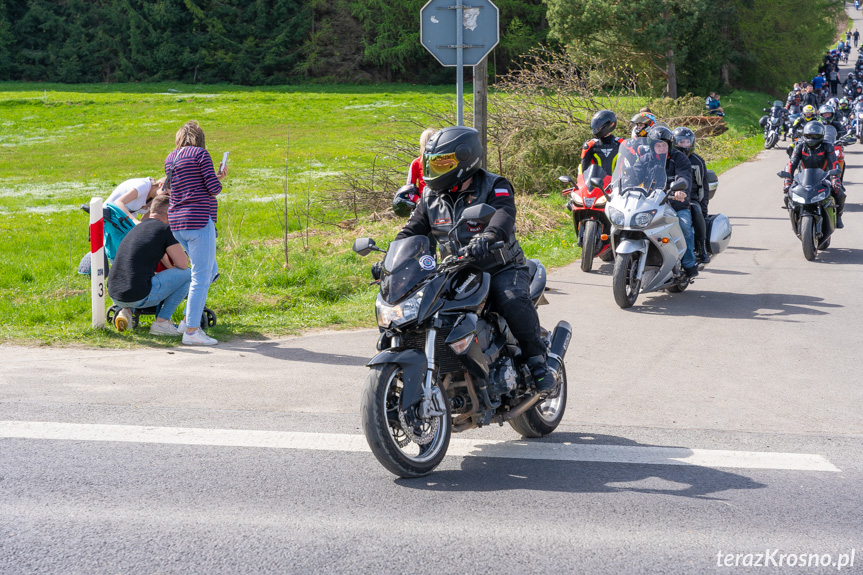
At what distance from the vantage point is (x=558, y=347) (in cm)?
574

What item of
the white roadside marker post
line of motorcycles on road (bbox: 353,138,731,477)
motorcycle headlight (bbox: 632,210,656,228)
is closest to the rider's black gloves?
line of motorcycles on road (bbox: 353,138,731,477)

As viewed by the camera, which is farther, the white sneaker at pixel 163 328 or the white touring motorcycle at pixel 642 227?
the white touring motorcycle at pixel 642 227

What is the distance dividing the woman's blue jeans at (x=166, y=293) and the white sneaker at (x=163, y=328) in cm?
9

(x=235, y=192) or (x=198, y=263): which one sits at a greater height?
(x=198, y=263)

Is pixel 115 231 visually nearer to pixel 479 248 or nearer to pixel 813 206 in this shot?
pixel 479 248

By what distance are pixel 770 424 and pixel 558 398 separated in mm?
1373

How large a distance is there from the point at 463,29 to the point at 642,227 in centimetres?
277

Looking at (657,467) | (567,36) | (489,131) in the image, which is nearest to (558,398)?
(657,467)

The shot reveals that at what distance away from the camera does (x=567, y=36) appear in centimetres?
4372

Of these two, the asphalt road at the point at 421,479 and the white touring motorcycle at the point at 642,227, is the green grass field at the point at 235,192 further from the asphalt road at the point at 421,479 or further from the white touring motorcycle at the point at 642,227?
the white touring motorcycle at the point at 642,227

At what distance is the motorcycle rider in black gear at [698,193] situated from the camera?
10500 millimetres

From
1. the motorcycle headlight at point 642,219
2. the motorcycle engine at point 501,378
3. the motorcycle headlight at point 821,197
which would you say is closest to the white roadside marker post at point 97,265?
the motorcycle engine at point 501,378

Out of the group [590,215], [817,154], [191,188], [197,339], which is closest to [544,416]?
[197,339]

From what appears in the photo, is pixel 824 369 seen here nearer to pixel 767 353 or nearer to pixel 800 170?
pixel 767 353
